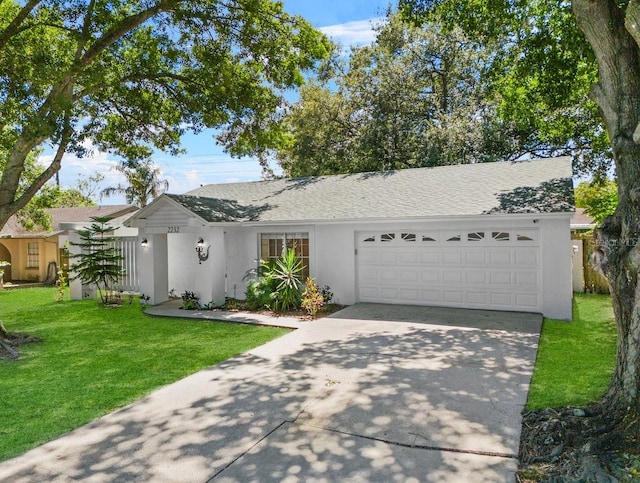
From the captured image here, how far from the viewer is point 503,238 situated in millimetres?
10523

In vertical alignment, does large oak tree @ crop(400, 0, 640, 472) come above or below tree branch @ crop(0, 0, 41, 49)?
below

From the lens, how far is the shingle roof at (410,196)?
1052 centimetres

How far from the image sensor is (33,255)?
72.1 ft

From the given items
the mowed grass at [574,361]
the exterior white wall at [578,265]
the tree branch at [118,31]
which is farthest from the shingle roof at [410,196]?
the tree branch at [118,31]

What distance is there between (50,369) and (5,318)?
618 cm

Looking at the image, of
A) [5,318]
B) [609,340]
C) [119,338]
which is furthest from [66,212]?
[609,340]

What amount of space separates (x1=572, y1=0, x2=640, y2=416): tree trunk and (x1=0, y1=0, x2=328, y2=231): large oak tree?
787cm

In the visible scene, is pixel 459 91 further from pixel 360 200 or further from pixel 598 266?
pixel 598 266

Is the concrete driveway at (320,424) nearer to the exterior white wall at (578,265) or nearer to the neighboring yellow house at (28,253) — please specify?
the exterior white wall at (578,265)

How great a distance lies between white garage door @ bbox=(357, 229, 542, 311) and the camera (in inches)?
406

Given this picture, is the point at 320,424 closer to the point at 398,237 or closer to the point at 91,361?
the point at 91,361

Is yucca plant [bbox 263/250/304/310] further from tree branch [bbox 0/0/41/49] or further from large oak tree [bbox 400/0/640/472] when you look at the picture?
large oak tree [bbox 400/0/640/472]

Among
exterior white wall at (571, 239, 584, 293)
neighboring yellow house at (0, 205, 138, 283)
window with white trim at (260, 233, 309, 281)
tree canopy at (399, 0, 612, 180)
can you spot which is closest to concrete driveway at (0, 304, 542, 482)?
window with white trim at (260, 233, 309, 281)

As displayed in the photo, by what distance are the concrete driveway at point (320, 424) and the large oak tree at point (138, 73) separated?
20.7 ft
